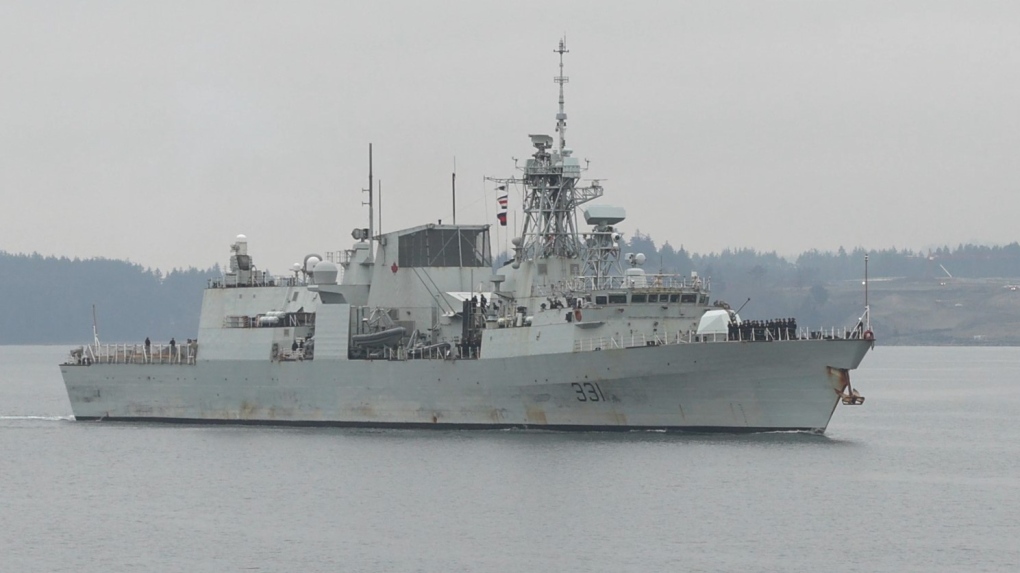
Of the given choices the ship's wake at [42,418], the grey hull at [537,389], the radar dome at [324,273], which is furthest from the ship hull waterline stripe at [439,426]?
the radar dome at [324,273]

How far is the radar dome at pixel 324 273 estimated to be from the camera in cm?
5038

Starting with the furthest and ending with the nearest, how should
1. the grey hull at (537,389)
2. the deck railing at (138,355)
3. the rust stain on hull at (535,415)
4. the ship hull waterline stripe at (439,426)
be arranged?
the deck railing at (138,355) → the rust stain on hull at (535,415) → the ship hull waterline stripe at (439,426) → the grey hull at (537,389)

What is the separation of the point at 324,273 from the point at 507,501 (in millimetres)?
17977

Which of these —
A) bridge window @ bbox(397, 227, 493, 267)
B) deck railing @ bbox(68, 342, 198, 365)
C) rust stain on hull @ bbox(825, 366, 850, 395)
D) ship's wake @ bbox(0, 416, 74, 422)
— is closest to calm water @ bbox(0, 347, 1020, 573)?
rust stain on hull @ bbox(825, 366, 850, 395)

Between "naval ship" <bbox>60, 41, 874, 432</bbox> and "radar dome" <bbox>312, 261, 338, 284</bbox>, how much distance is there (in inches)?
2.0

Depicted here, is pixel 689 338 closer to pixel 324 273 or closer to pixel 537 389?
pixel 537 389

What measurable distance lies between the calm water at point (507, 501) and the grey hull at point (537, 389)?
2.43 feet

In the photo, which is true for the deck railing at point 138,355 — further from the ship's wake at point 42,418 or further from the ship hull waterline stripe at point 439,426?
the ship's wake at point 42,418

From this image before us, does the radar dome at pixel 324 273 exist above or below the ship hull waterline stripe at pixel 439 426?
above

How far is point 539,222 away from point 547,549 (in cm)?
2064

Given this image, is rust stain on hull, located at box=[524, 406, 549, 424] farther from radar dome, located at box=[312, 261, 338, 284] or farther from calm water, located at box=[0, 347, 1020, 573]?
radar dome, located at box=[312, 261, 338, 284]

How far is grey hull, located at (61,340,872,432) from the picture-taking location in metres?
41.6

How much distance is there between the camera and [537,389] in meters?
44.3

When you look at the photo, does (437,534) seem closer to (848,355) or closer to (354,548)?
(354,548)
